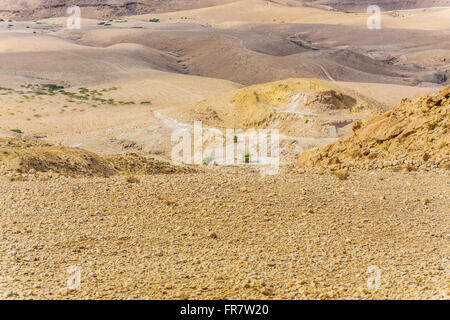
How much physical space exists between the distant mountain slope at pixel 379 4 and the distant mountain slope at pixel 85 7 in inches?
1051

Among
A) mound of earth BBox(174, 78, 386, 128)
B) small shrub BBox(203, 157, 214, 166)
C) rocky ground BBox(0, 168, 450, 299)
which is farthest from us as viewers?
mound of earth BBox(174, 78, 386, 128)

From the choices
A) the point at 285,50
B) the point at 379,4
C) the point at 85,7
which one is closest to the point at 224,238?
the point at 285,50

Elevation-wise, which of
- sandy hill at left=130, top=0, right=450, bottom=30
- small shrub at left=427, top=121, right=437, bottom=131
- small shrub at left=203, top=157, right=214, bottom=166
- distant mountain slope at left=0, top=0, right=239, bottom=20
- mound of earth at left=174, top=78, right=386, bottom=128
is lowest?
small shrub at left=203, top=157, right=214, bottom=166

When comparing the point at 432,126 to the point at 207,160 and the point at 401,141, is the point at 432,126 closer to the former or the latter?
the point at 401,141

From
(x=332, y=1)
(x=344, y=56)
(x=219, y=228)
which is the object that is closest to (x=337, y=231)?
(x=219, y=228)

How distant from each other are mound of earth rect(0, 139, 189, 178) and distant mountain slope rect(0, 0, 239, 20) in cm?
6512

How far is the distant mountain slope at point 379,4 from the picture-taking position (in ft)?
282

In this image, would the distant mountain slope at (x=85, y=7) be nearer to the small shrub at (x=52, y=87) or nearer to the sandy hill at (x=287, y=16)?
the sandy hill at (x=287, y=16)

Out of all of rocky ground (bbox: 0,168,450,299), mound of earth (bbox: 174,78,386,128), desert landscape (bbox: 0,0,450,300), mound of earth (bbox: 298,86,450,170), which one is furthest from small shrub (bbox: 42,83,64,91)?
rocky ground (bbox: 0,168,450,299)

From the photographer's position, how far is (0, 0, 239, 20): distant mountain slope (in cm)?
7231

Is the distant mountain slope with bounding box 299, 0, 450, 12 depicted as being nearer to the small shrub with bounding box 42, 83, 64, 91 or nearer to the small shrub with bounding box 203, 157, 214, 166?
the small shrub with bounding box 42, 83, 64, 91

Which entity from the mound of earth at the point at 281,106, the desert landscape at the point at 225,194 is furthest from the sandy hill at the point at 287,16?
the mound of earth at the point at 281,106

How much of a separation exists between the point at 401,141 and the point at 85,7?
70.9 meters

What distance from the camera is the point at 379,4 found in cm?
8688
